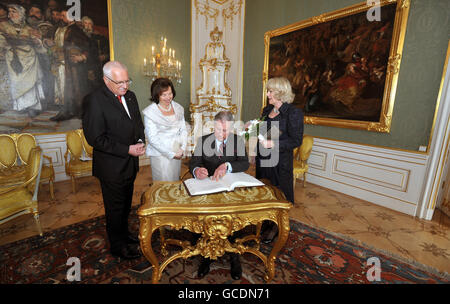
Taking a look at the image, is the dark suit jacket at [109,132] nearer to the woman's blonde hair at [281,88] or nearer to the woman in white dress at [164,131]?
the woman in white dress at [164,131]

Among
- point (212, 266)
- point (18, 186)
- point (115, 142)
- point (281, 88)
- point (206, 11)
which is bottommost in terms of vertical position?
point (212, 266)

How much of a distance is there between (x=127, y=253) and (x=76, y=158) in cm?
313

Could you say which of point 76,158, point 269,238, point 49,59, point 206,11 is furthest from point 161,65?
point 269,238

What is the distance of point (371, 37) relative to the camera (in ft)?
12.6

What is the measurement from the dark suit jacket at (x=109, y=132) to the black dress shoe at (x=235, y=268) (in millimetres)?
1357

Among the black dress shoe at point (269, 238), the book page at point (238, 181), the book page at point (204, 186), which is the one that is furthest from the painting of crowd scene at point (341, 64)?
the book page at point (204, 186)

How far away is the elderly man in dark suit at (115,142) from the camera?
1939 mm

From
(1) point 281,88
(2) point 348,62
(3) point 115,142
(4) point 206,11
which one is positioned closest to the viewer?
(3) point 115,142

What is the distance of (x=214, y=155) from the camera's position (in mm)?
2307

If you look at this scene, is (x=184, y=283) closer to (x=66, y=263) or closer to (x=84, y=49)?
(x=66, y=263)

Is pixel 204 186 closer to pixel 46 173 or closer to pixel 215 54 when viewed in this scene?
pixel 46 173

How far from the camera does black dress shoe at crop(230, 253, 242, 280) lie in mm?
2045

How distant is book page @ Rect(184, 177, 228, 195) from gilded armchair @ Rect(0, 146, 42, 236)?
2.04 metres

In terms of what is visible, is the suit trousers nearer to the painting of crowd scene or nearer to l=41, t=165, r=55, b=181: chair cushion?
l=41, t=165, r=55, b=181: chair cushion
